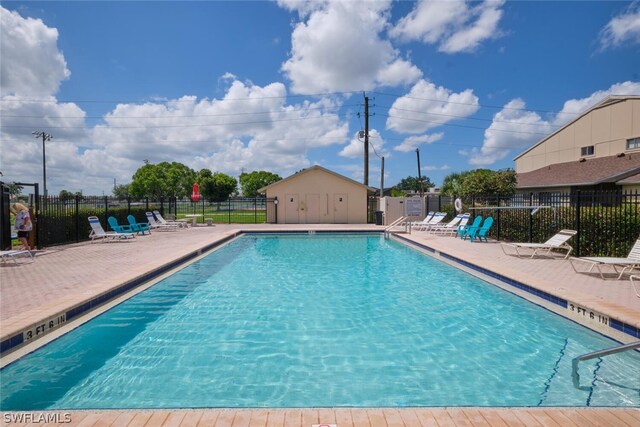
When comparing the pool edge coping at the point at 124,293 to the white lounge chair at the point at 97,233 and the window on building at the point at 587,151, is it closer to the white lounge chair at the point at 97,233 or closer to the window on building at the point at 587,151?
the white lounge chair at the point at 97,233

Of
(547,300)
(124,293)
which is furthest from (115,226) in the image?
(547,300)

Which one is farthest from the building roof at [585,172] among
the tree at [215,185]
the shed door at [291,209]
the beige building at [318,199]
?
the tree at [215,185]

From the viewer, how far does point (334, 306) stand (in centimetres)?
665

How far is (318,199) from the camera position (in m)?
25.5

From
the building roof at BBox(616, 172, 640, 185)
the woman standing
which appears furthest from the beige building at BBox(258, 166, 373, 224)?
the woman standing

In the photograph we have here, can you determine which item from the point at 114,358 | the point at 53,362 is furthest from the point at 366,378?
the point at 53,362

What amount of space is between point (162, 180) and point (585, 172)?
251ft

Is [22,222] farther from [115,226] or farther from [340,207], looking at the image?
[340,207]

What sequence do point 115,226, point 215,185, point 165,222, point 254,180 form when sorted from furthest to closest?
point 254,180
point 215,185
point 165,222
point 115,226

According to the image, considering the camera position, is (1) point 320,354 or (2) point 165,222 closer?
(1) point 320,354

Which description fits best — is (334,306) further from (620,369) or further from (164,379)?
(620,369)

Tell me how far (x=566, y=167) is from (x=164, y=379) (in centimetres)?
3050

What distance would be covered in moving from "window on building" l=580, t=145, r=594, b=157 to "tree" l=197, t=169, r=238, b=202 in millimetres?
55168

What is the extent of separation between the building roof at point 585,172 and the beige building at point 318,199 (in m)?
11.9
